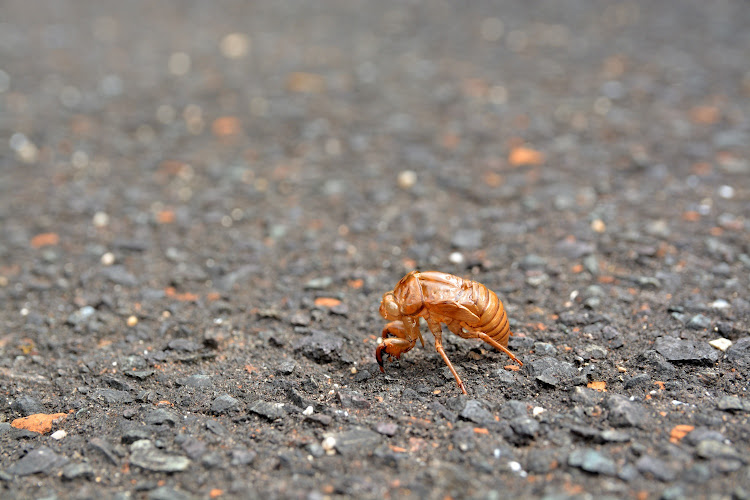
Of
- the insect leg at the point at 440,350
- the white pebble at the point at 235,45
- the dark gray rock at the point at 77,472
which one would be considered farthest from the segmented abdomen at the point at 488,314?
the white pebble at the point at 235,45

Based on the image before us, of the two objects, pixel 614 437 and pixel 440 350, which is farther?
pixel 440 350

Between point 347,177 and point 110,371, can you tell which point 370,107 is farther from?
point 110,371

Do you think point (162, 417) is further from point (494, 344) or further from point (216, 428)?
point (494, 344)

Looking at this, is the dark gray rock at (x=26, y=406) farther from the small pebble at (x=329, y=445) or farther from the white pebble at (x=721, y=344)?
the white pebble at (x=721, y=344)

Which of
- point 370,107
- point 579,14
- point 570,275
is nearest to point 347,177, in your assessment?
point 370,107

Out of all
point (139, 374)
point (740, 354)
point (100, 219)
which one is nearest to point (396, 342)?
point (139, 374)

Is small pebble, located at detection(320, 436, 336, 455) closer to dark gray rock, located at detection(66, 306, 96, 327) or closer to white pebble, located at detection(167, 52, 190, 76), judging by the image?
dark gray rock, located at detection(66, 306, 96, 327)
